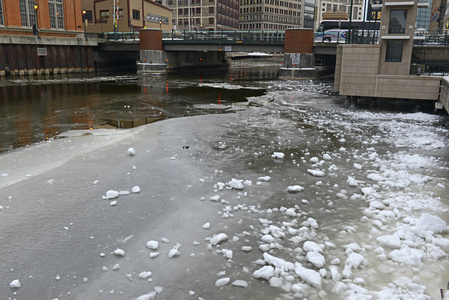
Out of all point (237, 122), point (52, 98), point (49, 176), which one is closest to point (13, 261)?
point (49, 176)

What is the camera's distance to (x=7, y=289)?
5000 mm

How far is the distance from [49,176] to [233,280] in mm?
5959

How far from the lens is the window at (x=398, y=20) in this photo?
18.7 metres

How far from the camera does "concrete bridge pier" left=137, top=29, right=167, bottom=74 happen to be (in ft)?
156

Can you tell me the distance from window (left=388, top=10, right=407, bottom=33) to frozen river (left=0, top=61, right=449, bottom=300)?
793 centimetres

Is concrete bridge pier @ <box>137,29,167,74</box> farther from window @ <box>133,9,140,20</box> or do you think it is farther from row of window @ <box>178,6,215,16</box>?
row of window @ <box>178,6,215,16</box>

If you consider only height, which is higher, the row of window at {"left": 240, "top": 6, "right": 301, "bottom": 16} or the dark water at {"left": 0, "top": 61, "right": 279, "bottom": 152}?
the row of window at {"left": 240, "top": 6, "right": 301, "bottom": 16}

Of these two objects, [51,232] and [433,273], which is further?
[51,232]

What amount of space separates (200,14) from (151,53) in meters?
83.4

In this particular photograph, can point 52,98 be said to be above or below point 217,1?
below

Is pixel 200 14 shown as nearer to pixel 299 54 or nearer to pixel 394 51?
pixel 299 54

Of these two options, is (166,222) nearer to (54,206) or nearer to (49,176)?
(54,206)

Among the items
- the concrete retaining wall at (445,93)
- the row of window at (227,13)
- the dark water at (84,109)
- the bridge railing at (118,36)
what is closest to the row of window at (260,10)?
the row of window at (227,13)

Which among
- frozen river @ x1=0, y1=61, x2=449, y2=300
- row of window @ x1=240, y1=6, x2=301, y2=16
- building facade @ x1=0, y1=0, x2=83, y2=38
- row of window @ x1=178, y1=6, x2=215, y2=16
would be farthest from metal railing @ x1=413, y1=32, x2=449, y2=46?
row of window @ x1=240, y1=6, x2=301, y2=16
